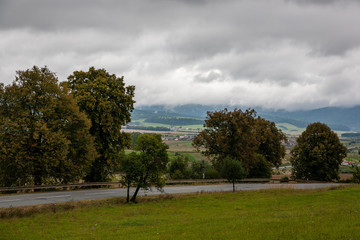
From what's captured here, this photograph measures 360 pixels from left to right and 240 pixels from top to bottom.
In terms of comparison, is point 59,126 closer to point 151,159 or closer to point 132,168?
point 132,168

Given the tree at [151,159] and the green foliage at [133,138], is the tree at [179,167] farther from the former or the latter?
the tree at [151,159]

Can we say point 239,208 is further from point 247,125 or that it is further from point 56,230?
point 247,125

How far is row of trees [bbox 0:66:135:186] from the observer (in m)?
27.6

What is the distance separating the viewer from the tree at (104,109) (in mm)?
34159

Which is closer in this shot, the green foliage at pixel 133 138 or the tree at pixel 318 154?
the green foliage at pixel 133 138

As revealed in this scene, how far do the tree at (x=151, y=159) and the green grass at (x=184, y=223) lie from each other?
7.29 feet

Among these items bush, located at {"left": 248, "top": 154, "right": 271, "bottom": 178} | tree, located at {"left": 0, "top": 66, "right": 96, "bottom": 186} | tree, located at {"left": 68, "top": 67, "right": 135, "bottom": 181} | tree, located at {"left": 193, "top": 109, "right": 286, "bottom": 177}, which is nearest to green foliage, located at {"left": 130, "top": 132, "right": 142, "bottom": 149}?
tree, located at {"left": 68, "top": 67, "right": 135, "bottom": 181}

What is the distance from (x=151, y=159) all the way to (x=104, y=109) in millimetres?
11548

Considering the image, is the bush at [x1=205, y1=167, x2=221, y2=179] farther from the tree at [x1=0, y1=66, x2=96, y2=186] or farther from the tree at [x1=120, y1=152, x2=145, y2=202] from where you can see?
the tree at [x1=120, y1=152, x2=145, y2=202]

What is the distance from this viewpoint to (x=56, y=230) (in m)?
16.1

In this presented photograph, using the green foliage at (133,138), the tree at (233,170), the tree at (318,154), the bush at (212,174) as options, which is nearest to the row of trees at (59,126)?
the green foliage at (133,138)

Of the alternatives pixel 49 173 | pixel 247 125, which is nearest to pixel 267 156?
pixel 247 125

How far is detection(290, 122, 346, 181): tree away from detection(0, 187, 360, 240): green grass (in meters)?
25.7

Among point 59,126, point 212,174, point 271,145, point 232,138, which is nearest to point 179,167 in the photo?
point 212,174
